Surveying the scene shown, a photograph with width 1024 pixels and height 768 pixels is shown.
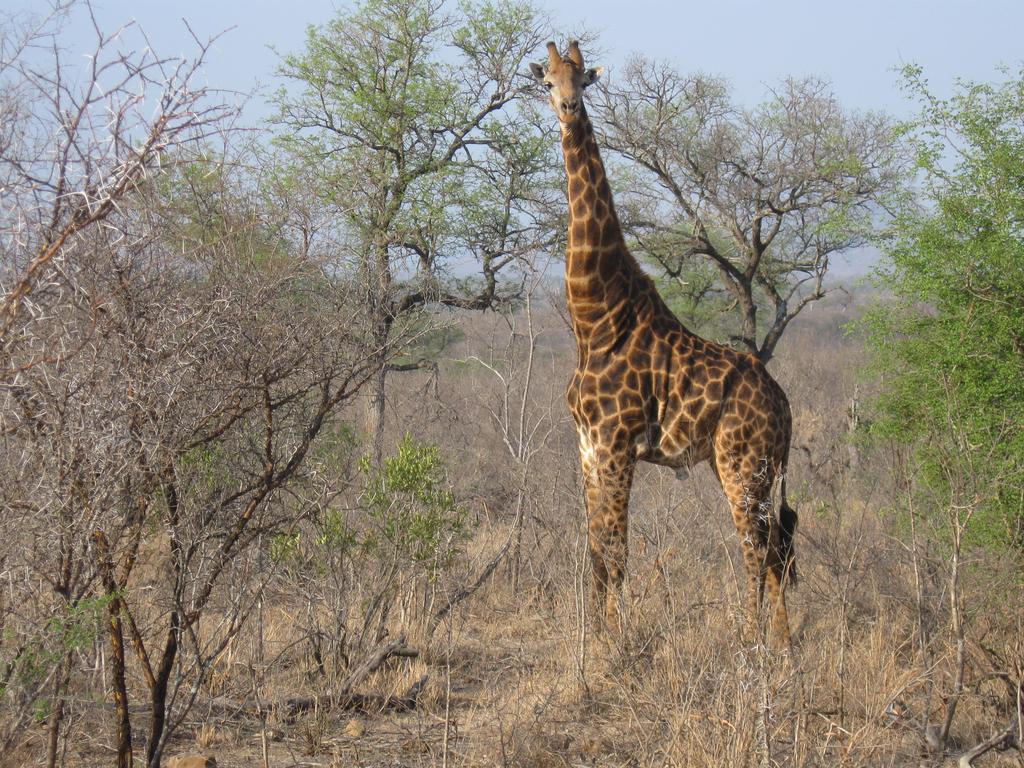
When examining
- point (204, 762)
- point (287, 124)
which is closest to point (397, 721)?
point (204, 762)

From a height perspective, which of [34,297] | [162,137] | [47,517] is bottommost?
[47,517]

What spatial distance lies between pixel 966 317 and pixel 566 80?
9.10ft

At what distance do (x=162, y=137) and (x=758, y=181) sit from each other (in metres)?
16.0

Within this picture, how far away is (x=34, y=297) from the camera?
11.9ft

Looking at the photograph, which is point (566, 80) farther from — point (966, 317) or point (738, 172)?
point (738, 172)

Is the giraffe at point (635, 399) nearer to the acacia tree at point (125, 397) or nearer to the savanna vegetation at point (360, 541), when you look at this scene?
the savanna vegetation at point (360, 541)

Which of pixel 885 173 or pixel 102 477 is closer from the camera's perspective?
pixel 102 477

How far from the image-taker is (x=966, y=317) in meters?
6.46

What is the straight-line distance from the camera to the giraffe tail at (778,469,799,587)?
6242 mm

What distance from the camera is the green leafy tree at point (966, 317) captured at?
21.3ft

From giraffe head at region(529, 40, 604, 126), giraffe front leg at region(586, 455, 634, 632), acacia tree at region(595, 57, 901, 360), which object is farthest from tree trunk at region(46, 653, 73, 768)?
acacia tree at region(595, 57, 901, 360)

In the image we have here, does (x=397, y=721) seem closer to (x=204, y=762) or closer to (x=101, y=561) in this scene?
(x=204, y=762)

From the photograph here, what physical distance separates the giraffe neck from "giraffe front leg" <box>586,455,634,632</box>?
0.85 metres

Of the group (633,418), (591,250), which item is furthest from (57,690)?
(591,250)
